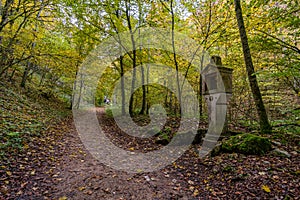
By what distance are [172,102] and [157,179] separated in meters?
8.55

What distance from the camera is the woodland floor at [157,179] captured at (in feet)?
9.75

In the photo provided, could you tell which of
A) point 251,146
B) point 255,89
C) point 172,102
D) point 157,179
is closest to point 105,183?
point 157,179

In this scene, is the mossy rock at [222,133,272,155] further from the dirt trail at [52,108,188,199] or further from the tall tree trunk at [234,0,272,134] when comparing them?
the dirt trail at [52,108,188,199]

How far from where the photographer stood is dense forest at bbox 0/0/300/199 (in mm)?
3305

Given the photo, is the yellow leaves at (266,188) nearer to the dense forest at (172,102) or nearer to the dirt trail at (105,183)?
the dense forest at (172,102)

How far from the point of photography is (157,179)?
3.73 metres

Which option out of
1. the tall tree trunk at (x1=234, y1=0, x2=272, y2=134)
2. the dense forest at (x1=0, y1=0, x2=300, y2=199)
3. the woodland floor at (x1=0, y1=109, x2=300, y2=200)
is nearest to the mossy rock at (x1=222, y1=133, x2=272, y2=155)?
the dense forest at (x1=0, y1=0, x2=300, y2=199)

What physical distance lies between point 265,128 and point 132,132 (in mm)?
4934

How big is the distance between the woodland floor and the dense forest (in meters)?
0.02

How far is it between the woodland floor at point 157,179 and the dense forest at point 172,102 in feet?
0.07

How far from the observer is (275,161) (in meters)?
3.54

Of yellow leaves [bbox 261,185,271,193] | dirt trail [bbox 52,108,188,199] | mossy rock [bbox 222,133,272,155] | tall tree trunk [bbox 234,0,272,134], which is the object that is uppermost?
tall tree trunk [bbox 234,0,272,134]

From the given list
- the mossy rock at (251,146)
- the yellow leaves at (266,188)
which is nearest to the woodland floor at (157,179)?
the yellow leaves at (266,188)

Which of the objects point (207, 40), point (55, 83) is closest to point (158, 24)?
Result: point (207, 40)
